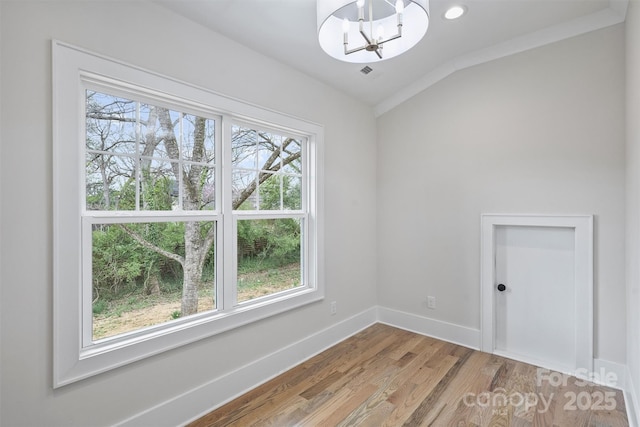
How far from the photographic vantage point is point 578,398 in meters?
2.26

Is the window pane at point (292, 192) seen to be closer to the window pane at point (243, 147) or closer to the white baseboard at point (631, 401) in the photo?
the window pane at point (243, 147)

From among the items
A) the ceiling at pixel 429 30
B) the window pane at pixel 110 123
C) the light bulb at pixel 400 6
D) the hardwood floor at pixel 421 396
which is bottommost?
the hardwood floor at pixel 421 396

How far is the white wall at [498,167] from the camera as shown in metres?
2.41

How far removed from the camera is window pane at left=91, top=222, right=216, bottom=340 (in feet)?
5.88

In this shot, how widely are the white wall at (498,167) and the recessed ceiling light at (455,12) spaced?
0.83 metres

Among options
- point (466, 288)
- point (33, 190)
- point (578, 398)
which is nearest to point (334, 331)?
point (466, 288)

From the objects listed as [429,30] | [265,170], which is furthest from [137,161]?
[429,30]

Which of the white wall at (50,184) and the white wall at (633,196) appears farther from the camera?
the white wall at (633,196)

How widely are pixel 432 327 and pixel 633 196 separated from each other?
2.10 meters

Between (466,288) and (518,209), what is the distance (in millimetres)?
925

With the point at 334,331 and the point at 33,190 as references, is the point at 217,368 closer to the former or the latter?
the point at 334,331

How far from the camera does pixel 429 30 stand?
8.24 feet

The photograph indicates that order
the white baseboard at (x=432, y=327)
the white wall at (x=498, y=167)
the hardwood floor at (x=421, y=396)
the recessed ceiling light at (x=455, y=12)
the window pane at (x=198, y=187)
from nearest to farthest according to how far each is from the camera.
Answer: the hardwood floor at (x=421, y=396)
the window pane at (x=198, y=187)
the recessed ceiling light at (x=455, y=12)
the white wall at (x=498, y=167)
the white baseboard at (x=432, y=327)

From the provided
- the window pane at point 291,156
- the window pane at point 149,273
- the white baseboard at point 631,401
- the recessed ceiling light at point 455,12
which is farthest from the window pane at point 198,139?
the white baseboard at point 631,401
